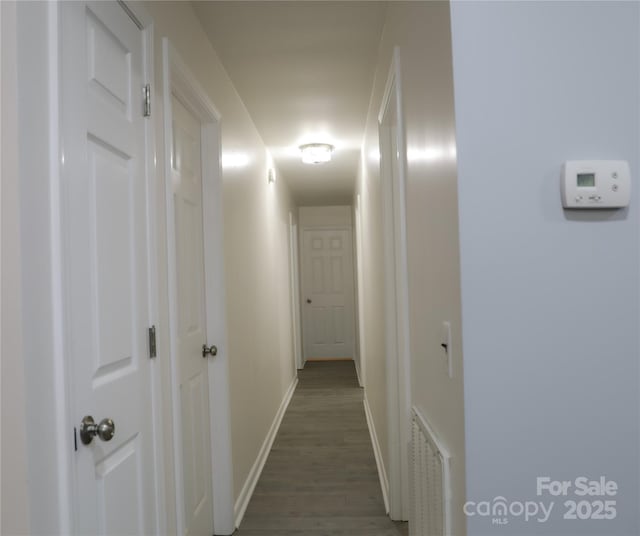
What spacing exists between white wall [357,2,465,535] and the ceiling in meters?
0.44

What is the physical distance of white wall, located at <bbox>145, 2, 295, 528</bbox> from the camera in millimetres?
1996

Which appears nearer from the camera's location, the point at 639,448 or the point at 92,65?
the point at 639,448

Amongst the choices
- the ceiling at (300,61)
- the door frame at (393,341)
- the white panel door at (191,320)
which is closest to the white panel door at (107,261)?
the white panel door at (191,320)

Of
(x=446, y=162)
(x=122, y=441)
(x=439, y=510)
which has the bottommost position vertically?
(x=439, y=510)

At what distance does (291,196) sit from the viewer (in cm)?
668

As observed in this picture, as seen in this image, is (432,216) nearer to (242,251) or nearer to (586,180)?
(586,180)

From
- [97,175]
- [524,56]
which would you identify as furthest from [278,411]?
[524,56]

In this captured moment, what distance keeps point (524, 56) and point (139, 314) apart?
126cm

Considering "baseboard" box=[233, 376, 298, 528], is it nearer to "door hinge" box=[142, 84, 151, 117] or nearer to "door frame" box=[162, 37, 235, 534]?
"door frame" box=[162, 37, 235, 534]

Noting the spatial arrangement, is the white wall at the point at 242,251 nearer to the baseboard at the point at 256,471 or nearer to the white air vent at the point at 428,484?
the baseboard at the point at 256,471

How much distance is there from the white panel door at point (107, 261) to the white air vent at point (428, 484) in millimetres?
Result: 841

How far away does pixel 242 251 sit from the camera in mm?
3201

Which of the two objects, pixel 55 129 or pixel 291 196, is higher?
pixel 291 196

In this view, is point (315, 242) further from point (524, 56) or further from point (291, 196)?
point (524, 56)
